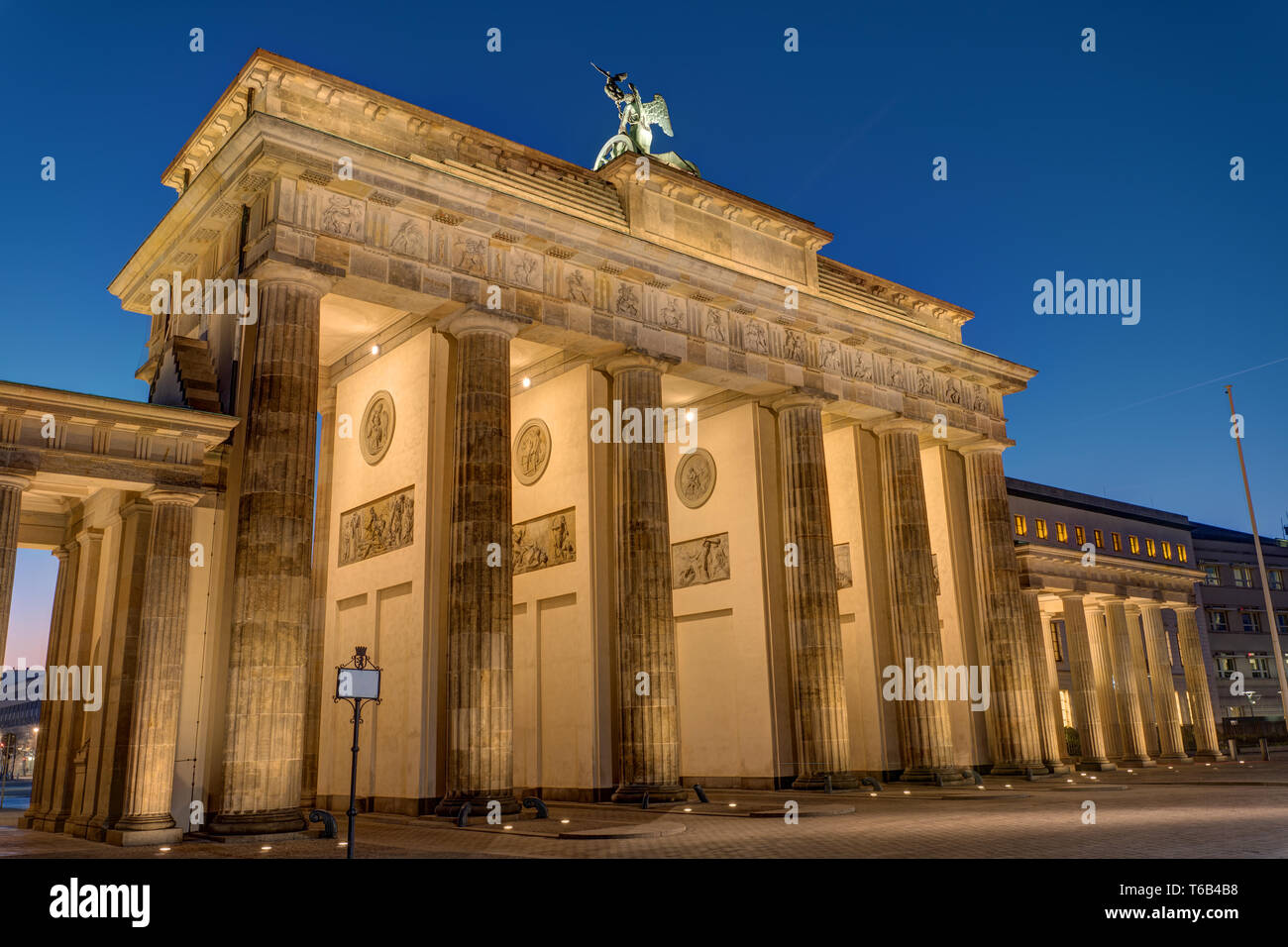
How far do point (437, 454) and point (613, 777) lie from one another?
9.31 meters

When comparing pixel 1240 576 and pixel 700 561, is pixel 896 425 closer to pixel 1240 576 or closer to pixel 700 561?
pixel 700 561

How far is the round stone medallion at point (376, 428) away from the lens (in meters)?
27.1

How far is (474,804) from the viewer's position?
69.5 feet

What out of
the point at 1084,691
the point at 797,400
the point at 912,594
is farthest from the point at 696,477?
the point at 1084,691

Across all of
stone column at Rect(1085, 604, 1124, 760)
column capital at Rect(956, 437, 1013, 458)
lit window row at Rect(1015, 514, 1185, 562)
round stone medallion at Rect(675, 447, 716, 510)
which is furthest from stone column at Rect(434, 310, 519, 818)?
lit window row at Rect(1015, 514, 1185, 562)

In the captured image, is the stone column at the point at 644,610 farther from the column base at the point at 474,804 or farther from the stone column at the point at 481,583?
the column base at the point at 474,804

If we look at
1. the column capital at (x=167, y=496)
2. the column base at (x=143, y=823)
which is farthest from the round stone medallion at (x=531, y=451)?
the column base at (x=143, y=823)

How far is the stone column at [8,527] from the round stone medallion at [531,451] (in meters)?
14.5

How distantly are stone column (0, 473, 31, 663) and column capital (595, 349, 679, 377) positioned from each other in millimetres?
14273

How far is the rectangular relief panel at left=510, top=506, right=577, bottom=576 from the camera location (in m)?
28.6

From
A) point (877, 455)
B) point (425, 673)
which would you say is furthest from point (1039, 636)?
point (425, 673)

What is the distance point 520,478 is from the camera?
102ft

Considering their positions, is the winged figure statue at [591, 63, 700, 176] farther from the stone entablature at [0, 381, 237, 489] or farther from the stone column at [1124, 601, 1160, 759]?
the stone column at [1124, 601, 1160, 759]
